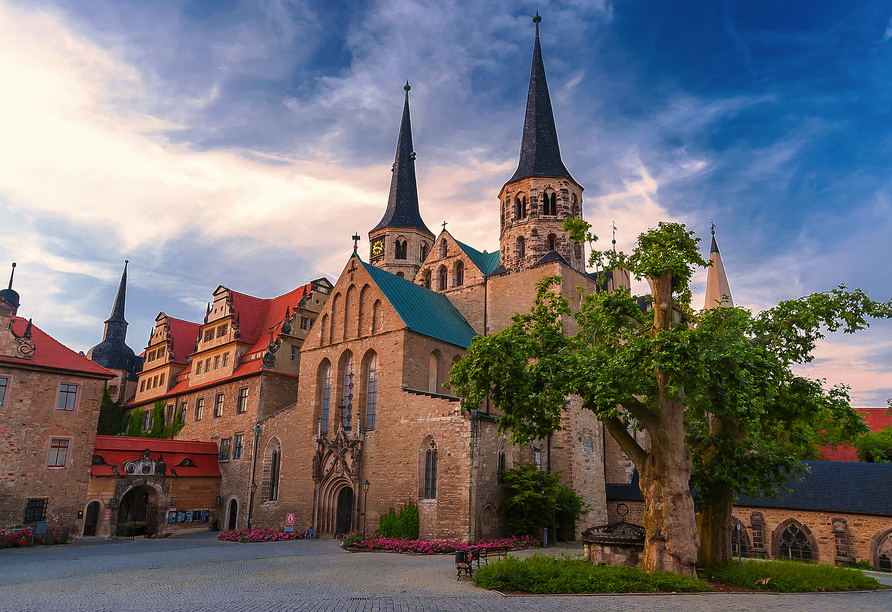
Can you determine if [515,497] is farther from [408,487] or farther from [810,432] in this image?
[810,432]

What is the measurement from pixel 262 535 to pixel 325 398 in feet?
22.8

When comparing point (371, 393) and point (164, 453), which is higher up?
point (371, 393)

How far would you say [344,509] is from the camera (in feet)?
91.8

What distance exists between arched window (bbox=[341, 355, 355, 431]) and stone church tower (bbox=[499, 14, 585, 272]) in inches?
419

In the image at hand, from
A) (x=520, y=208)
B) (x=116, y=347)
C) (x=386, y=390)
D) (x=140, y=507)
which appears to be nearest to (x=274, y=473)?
(x=140, y=507)

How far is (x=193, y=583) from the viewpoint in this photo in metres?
14.4

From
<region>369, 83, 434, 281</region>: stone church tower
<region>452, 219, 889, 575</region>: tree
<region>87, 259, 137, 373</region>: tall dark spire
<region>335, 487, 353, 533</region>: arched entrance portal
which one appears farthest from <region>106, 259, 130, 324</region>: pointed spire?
<region>452, 219, 889, 575</region>: tree

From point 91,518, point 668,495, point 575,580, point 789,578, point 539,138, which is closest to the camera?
point 575,580

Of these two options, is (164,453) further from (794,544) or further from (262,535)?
(794,544)

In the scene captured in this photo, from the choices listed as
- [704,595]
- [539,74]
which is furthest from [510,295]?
[704,595]

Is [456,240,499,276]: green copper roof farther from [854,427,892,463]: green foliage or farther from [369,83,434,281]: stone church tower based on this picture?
[854,427,892,463]: green foliage

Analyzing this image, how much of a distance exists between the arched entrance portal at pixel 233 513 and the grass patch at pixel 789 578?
25.6 meters

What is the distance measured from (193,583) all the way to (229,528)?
20.2 metres

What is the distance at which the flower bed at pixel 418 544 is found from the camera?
2170 cm
